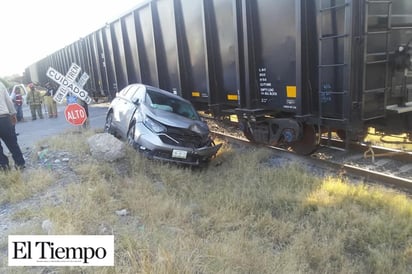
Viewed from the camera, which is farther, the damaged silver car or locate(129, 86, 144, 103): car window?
locate(129, 86, 144, 103): car window

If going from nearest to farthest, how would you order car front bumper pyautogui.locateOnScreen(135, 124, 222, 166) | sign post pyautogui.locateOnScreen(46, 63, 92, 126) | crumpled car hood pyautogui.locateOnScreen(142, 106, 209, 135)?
car front bumper pyautogui.locateOnScreen(135, 124, 222, 166) → crumpled car hood pyautogui.locateOnScreen(142, 106, 209, 135) → sign post pyautogui.locateOnScreen(46, 63, 92, 126)

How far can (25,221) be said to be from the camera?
177 inches

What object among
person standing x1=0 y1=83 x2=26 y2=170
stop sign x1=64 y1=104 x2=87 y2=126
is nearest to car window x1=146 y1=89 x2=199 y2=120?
stop sign x1=64 y1=104 x2=87 y2=126

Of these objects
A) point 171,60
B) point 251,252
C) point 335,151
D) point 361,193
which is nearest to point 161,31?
point 171,60

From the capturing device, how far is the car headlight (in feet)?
23.8

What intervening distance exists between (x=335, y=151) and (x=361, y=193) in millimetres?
2575

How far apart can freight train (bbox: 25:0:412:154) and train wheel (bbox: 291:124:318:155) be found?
23 millimetres

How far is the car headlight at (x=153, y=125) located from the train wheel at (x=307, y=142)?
2669 millimetres

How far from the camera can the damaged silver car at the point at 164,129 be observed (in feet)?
23.4

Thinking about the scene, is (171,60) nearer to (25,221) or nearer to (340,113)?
(340,113)

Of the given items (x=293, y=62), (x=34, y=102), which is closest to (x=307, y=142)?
(x=293, y=62)

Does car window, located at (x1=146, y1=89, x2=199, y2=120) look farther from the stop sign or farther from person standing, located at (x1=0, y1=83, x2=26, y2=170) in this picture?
person standing, located at (x1=0, y1=83, x2=26, y2=170)

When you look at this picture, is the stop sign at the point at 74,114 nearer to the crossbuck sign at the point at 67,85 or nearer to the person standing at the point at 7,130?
the crossbuck sign at the point at 67,85

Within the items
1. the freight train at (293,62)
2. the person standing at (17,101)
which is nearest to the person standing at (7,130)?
the freight train at (293,62)
